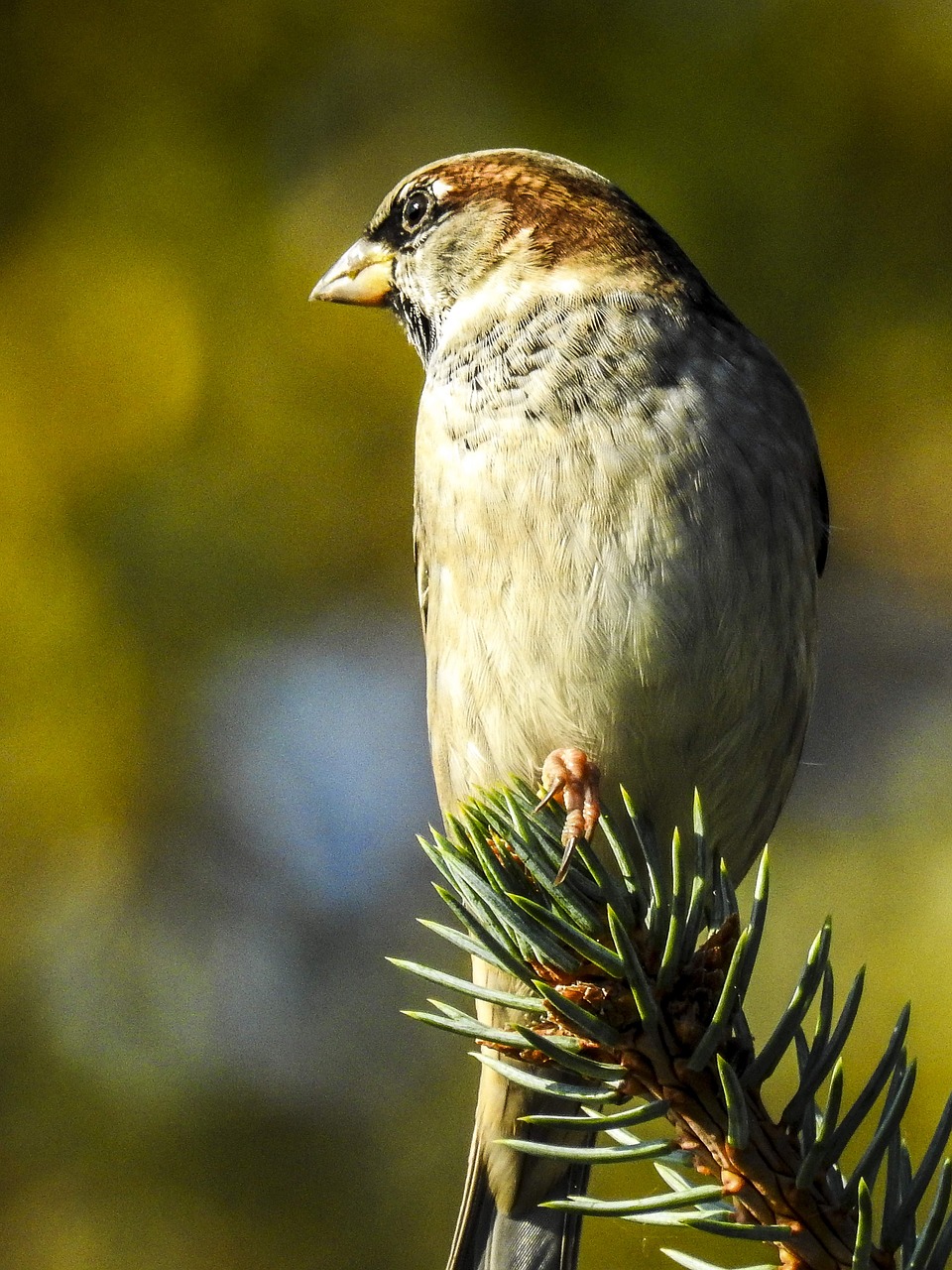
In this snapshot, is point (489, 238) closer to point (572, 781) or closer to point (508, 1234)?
point (572, 781)

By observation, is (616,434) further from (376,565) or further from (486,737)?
(376,565)

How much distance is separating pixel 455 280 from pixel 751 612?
0.70 meters

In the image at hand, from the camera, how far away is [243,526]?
9.11 feet

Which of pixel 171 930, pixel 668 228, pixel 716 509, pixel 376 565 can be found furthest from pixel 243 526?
pixel 716 509

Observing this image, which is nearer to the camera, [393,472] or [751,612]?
[751,612]

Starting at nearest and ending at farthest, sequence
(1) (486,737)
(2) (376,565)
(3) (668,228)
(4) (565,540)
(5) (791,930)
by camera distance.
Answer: (4) (565,540), (1) (486,737), (5) (791,930), (3) (668,228), (2) (376,565)

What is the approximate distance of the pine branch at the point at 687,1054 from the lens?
958 millimetres

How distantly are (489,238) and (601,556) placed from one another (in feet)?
2.12

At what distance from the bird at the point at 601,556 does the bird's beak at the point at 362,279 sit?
9.4 inches

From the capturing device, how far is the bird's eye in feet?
7.04

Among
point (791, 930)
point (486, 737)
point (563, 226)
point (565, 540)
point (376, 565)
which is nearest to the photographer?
point (565, 540)

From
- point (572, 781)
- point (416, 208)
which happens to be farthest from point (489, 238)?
point (572, 781)

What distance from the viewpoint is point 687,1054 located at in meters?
1.04

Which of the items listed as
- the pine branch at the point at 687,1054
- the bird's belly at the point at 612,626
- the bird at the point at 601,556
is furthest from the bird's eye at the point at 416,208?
the pine branch at the point at 687,1054
